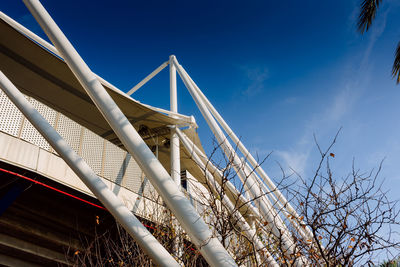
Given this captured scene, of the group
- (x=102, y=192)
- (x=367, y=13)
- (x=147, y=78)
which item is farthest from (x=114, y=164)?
(x=367, y=13)

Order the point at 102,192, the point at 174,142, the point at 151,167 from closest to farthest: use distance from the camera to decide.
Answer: the point at 151,167
the point at 102,192
the point at 174,142

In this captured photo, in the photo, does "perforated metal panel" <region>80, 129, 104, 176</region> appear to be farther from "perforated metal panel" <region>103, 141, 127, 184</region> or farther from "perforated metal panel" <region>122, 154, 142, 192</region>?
"perforated metal panel" <region>122, 154, 142, 192</region>

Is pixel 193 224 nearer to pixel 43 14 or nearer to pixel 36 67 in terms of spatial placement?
pixel 43 14

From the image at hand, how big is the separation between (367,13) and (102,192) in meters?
11.0

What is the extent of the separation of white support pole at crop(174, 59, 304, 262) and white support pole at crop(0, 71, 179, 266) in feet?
5.83

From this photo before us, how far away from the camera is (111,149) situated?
11.5 metres

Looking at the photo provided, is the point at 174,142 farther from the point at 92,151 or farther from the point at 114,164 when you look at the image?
the point at 92,151

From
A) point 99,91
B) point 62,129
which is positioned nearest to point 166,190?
point 99,91

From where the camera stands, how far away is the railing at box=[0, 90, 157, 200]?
8.62m

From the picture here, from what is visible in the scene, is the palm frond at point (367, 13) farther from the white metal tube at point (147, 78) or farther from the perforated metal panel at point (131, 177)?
the white metal tube at point (147, 78)

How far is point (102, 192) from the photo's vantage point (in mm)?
4504

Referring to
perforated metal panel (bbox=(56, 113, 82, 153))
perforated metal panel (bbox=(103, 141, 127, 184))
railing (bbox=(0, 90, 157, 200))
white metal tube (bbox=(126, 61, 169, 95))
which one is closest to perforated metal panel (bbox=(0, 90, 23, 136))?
railing (bbox=(0, 90, 157, 200))

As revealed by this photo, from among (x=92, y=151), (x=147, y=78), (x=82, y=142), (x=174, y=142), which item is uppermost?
(x=147, y=78)

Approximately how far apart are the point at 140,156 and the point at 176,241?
5.15 meters
